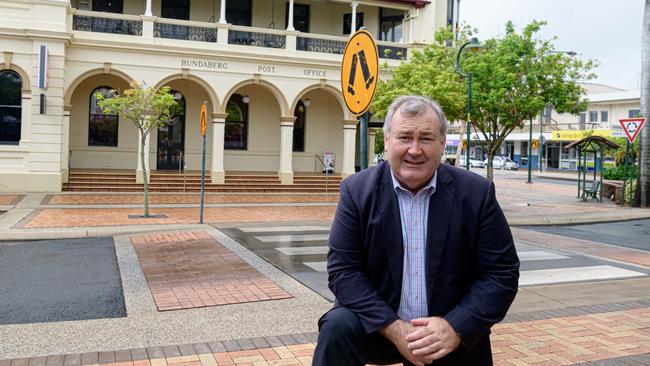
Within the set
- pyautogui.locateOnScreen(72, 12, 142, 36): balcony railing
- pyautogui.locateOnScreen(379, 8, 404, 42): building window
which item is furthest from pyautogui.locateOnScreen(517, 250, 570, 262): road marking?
pyautogui.locateOnScreen(379, 8, 404, 42): building window

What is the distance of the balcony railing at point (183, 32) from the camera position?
72.2 feet

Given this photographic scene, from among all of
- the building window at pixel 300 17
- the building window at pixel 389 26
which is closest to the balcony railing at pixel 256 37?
the building window at pixel 300 17

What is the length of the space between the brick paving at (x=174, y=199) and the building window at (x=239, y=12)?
28.4ft

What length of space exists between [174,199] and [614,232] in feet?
41.6

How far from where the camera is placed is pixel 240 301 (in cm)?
600

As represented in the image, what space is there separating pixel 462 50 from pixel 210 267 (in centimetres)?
1493

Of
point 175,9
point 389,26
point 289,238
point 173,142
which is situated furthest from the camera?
point 389,26

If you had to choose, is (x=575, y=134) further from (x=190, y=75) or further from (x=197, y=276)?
(x=197, y=276)

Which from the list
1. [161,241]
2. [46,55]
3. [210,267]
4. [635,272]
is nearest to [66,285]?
[210,267]

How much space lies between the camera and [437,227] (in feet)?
8.71

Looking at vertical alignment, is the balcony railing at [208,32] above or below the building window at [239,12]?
below

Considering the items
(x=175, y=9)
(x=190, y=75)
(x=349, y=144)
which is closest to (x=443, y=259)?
(x=190, y=75)

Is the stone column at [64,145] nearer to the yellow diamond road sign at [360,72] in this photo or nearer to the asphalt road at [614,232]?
the asphalt road at [614,232]

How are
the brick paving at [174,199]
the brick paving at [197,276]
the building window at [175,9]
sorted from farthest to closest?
the building window at [175,9] < the brick paving at [174,199] < the brick paving at [197,276]
